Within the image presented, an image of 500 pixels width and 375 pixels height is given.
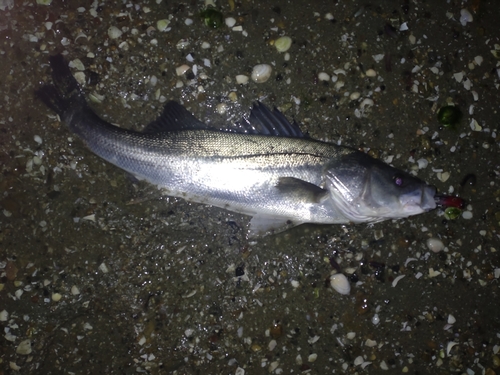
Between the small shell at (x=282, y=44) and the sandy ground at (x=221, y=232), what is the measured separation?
0.04 metres

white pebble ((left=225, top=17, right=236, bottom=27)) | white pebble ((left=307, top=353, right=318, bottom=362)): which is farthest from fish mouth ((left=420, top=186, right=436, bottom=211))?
white pebble ((left=225, top=17, right=236, bottom=27))

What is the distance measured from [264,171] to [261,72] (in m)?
0.88

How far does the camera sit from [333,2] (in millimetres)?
3324

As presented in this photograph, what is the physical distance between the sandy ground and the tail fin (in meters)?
0.10

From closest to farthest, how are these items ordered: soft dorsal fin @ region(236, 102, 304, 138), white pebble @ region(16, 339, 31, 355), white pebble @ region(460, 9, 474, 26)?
soft dorsal fin @ region(236, 102, 304, 138)
white pebble @ region(16, 339, 31, 355)
white pebble @ region(460, 9, 474, 26)

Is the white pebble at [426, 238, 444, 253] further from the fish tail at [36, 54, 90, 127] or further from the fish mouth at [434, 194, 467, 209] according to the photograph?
the fish tail at [36, 54, 90, 127]

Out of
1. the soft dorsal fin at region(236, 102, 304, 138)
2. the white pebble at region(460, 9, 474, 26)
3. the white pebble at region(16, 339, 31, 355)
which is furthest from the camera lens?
the white pebble at region(460, 9, 474, 26)

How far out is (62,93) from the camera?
3.15m

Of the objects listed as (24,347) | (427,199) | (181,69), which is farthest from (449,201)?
(24,347)

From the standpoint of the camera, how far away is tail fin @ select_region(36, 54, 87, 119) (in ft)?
10.3

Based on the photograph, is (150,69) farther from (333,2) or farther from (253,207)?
(333,2)

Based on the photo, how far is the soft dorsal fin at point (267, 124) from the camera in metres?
3.05

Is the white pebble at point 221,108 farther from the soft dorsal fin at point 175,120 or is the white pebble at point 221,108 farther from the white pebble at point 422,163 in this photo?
the white pebble at point 422,163

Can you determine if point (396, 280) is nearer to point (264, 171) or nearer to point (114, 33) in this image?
point (264, 171)
